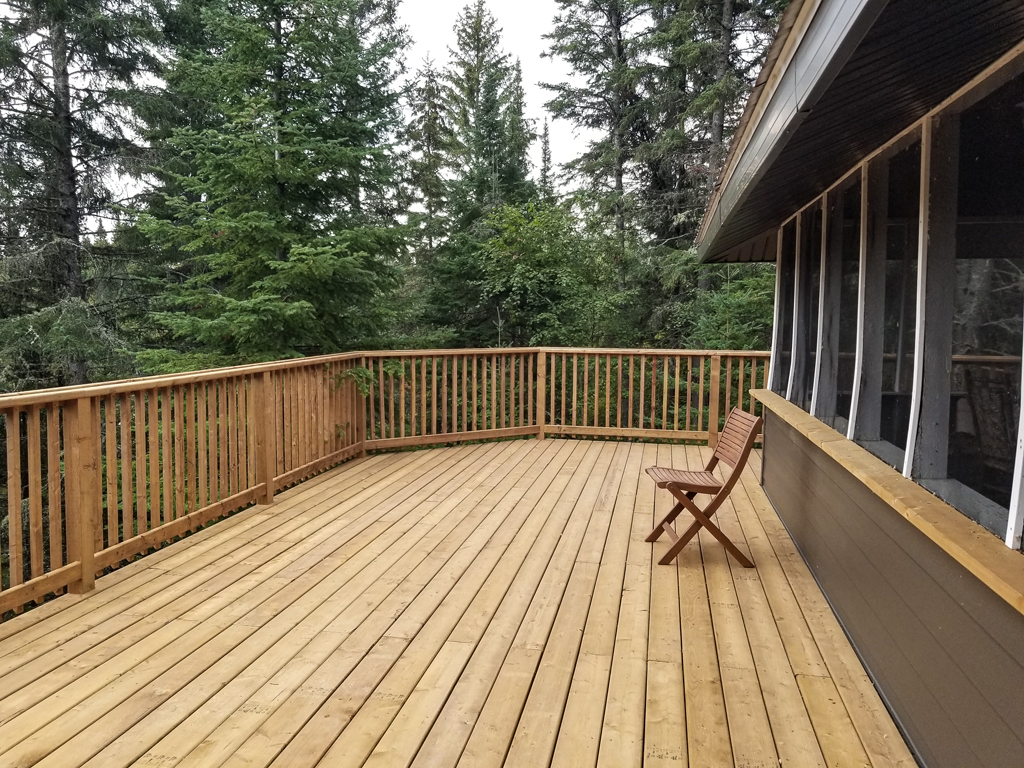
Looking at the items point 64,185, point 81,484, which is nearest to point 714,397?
point 81,484

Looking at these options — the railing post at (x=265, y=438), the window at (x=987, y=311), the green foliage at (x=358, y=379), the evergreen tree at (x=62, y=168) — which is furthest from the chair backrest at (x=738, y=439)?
the evergreen tree at (x=62, y=168)

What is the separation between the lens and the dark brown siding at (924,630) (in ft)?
4.79

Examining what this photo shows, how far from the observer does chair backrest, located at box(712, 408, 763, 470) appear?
11.4 feet

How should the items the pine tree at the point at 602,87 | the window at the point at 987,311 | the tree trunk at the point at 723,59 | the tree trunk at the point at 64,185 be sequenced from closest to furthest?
the window at the point at 987,311, the tree trunk at the point at 64,185, the tree trunk at the point at 723,59, the pine tree at the point at 602,87

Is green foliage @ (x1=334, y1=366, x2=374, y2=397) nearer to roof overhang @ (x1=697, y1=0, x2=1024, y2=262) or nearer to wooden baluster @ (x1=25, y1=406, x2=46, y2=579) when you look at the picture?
wooden baluster @ (x1=25, y1=406, x2=46, y2=579)

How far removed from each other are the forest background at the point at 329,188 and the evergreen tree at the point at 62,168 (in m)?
0.03

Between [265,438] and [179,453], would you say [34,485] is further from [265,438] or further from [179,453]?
[265,438]

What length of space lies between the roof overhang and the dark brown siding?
1.27m

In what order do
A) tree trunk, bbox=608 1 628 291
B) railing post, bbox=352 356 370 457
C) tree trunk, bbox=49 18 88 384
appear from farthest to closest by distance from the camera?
tree trunk, bbox=608 1 628 291 → tree trunk, bbox=49 18 88 384 → railing post, bbox=352 356 370 457

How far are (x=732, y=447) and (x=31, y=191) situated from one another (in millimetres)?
9877

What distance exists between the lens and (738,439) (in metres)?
3.74

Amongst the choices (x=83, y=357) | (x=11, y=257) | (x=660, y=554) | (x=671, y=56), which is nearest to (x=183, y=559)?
(x=660, y=554)

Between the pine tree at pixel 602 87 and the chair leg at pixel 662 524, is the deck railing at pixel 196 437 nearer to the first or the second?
the chair leg at pixel 662 524

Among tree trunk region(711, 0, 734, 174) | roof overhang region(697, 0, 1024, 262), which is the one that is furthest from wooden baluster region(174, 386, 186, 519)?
tree trunk region(711, 0, 734, 174)
